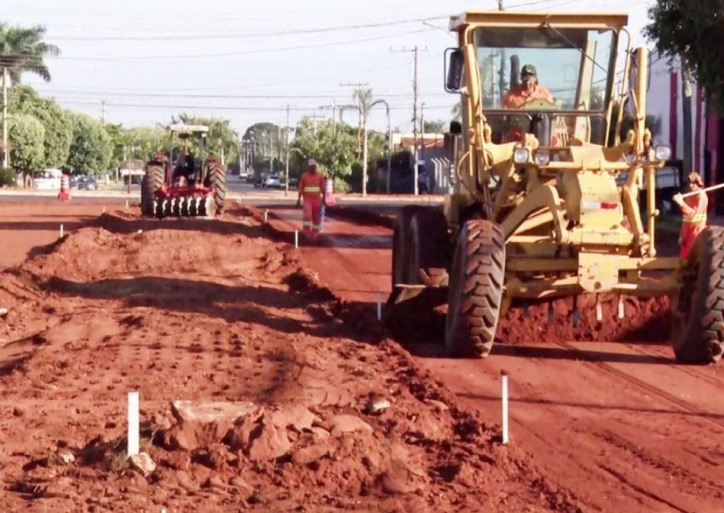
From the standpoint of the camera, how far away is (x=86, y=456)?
8.38 metres

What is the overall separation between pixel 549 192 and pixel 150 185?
23.3m

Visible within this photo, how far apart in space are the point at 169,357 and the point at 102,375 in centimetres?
97

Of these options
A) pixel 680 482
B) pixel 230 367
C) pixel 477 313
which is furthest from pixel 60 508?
pixel 477 313

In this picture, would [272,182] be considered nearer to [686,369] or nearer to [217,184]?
[217,184]

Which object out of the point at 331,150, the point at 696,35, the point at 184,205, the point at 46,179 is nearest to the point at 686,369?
the point at 696,35

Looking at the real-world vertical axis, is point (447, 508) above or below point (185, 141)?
below

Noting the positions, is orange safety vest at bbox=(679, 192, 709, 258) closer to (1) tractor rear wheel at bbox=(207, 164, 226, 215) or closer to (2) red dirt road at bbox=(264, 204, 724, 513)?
(2) red dirt road at bbox=(264, 204, 724, 513)

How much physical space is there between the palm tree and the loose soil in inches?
2756

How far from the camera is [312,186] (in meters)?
27.7

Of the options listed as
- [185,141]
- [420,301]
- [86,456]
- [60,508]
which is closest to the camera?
[60,508]

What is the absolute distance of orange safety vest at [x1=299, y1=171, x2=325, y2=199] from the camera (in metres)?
27.5

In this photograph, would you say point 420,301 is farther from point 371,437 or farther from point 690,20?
point 690,20

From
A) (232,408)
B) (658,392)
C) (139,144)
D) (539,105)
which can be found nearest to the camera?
(232,408)

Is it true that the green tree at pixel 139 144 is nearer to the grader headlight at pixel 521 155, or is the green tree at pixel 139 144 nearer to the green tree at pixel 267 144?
the green tree at pixel 267 144
